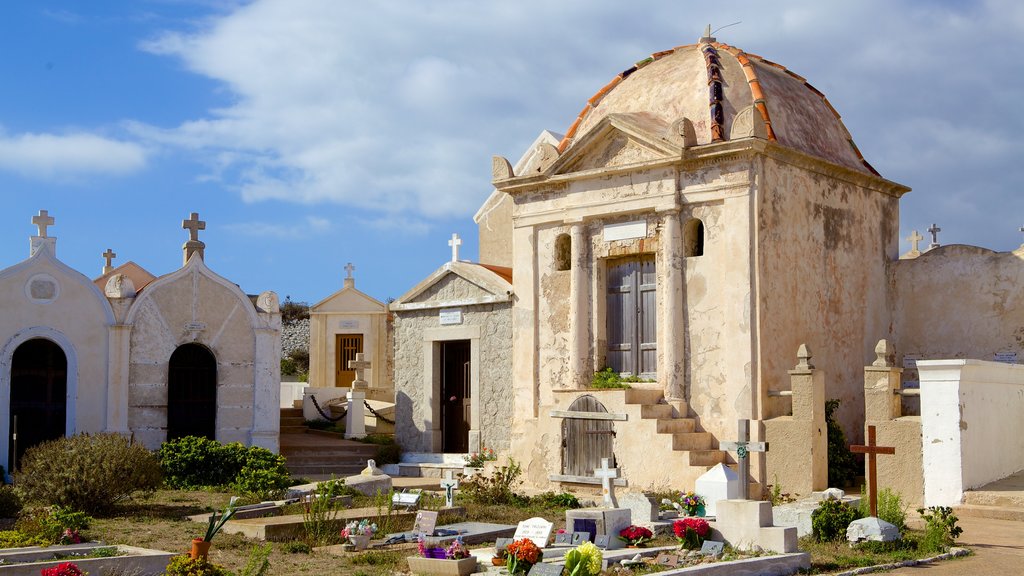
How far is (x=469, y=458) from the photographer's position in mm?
20234

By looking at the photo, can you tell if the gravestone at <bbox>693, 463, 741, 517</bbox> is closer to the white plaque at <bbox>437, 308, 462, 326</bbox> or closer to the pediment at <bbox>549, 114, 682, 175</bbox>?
the pediment at <bbox>549, 114, 682, 175</bbox>

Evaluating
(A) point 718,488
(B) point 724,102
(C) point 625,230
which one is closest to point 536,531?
(A) point 718,488

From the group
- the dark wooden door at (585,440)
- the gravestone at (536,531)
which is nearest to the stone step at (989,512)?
the dark wooden door at (585,440)

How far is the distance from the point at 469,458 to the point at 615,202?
5.33m

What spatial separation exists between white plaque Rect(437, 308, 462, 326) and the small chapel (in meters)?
3.04

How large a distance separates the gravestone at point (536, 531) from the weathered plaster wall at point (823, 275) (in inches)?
242

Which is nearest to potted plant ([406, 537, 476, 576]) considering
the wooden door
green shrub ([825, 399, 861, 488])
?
green shrub ([825, 399, 861, 488])

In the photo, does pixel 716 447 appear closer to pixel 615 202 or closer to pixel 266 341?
pixel 615 202

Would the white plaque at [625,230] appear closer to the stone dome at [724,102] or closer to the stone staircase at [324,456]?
the stone dome at [724,102]

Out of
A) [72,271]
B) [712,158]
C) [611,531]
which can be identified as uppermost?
[712,158]

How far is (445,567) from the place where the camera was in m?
10.3

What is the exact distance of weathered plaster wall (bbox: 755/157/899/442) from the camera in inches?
672

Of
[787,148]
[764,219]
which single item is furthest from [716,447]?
[787,148]

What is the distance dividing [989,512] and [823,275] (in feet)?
17.1
